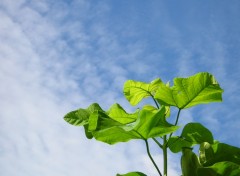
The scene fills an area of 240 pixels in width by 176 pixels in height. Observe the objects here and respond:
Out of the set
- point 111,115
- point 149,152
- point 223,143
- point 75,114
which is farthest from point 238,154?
point 75,114

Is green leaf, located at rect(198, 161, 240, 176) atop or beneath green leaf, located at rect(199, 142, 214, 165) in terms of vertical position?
beneath

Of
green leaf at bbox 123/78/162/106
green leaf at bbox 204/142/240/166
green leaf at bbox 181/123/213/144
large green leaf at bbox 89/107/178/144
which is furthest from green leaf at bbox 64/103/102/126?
green leaf at bbox 204/142/240/166

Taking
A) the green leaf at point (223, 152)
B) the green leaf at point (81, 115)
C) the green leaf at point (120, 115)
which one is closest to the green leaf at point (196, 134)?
the green leaf at point (223, 152)

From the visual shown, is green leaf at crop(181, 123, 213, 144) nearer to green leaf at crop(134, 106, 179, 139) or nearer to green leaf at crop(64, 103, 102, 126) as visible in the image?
green leaf at crop(134, 106, 179, 139)

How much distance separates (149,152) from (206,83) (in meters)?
0.36

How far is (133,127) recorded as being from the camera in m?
1.31

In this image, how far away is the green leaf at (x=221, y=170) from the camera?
1.25 meters

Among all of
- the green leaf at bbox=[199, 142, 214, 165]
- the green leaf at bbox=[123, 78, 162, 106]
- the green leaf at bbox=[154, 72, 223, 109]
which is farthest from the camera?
the green leaf at bbox=[123, 78, 162, 106]

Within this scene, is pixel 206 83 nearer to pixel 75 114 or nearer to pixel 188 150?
pixel 188 150

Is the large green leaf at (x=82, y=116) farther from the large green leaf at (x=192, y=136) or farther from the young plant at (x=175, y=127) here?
the large green leaf at (x=192, y=136)

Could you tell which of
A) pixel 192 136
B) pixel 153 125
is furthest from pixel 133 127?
pixel 192 136

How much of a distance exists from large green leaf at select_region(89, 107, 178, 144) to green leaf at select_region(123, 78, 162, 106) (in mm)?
298

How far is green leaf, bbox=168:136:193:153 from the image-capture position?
4.90ft

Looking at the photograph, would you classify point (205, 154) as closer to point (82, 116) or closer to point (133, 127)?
point (133, 127)
